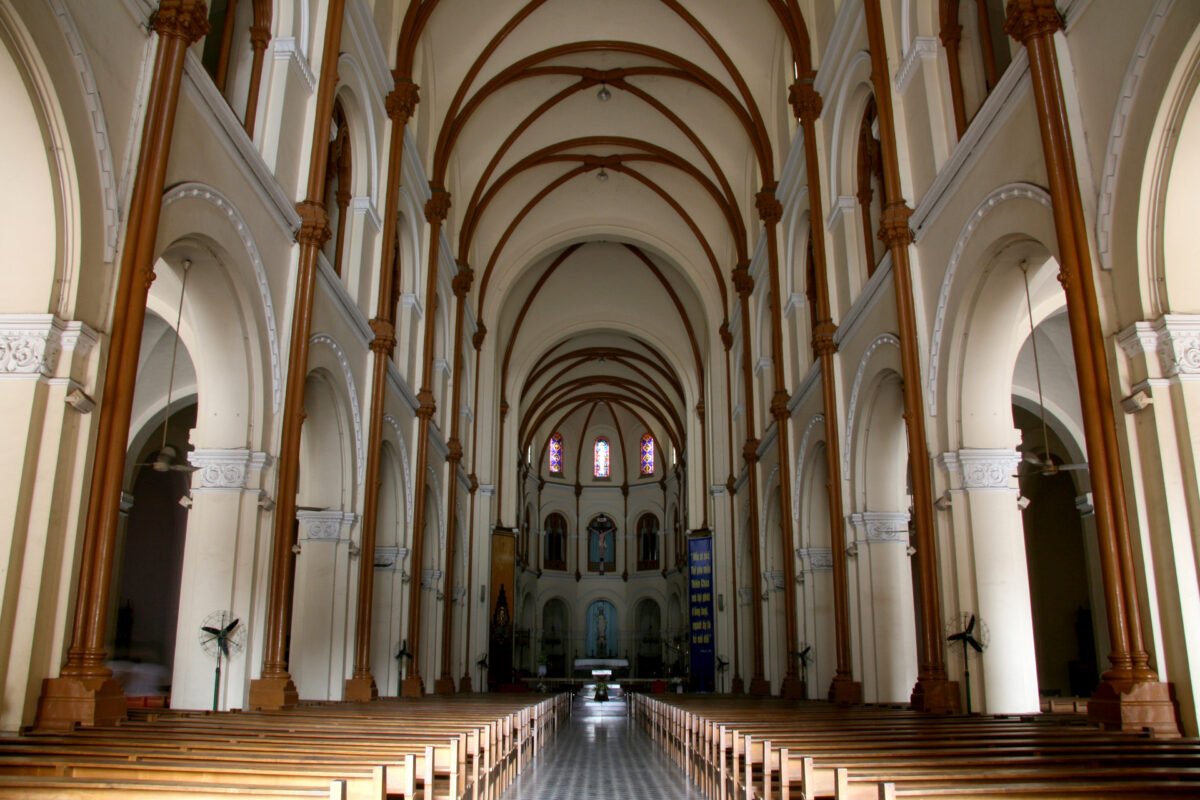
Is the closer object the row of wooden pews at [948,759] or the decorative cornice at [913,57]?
the row of wooden pews at [948,759]

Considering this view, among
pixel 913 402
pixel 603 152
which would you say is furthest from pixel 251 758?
pixel 603 152

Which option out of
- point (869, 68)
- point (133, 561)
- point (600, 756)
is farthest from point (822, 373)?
point (133, 561)

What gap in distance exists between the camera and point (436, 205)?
1994cm

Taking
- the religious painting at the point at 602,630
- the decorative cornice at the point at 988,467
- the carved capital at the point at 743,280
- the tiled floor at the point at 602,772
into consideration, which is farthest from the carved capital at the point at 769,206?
the religious painting at the point at 602,630

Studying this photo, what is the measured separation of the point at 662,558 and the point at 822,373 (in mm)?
33689

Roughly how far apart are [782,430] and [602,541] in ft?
105

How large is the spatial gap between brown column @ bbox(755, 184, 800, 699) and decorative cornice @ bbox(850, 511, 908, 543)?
3.74 meters

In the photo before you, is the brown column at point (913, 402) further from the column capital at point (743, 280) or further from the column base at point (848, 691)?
the column capital at point (743, 280)

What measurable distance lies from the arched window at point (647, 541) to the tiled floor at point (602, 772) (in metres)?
32.2

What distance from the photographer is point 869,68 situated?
548 inches

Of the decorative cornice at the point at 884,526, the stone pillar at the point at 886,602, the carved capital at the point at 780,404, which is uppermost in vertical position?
the carved capital at the point at 780,404

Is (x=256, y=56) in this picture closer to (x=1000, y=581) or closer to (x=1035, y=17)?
(x=1035, y=17)

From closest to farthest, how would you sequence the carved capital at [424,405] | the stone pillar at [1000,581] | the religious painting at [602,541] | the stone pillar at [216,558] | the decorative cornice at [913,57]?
the stone pillar at [1000,581]
the stone pillar at [216,558]
the decorative cornice at [913,57]
the carved capital at [424,405]
the religious painting at [602,541]

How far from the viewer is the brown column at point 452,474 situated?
2178 cm
